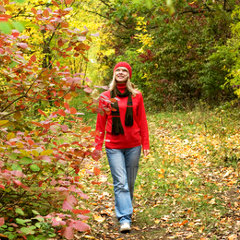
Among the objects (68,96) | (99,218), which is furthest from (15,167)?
(99,218)

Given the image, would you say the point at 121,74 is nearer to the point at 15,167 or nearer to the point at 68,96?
the point at 68,96

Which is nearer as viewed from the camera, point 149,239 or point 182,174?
point 149,239

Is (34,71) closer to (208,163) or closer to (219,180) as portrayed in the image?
(219,180)

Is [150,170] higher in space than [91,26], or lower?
lower

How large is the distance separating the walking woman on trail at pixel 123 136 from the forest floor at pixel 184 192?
45 centimetres

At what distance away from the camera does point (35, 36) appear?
9.88 meters

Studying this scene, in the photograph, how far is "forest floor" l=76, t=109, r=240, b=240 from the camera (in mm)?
4758

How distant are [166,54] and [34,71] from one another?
13.7 meters

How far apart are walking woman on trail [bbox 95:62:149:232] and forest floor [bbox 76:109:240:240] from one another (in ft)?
1.48

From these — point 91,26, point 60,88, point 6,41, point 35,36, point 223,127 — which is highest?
point 91,26

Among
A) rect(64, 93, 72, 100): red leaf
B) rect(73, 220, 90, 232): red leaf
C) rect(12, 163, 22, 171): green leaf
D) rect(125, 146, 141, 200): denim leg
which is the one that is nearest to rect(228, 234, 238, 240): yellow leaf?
rect(125, 146, 141, 200): denim leg

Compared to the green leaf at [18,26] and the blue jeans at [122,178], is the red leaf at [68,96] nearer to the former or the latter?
the green leaf at [18,26]

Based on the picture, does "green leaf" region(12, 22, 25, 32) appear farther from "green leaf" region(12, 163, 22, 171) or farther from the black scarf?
the black scarf

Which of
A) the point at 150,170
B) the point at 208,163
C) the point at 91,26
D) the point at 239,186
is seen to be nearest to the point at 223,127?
the point at 208,163
